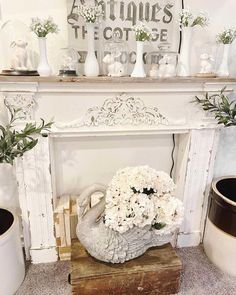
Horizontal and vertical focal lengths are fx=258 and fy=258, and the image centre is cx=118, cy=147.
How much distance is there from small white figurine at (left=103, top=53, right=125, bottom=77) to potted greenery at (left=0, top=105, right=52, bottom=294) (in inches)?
17.0

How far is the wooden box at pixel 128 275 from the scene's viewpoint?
1344 mm

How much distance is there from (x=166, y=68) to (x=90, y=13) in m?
0.50

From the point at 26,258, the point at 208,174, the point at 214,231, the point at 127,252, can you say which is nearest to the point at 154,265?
the point at 127,252

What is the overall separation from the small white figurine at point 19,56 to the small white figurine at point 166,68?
729 mm

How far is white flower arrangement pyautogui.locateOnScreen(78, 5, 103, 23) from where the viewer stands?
128cm

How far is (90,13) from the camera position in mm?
1282

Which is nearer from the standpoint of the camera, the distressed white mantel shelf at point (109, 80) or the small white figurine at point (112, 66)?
the distressed white mantel shelf at point (109, 80)

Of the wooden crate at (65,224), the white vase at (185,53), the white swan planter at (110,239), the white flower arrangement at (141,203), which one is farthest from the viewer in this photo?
the wooden crate at (65,224)

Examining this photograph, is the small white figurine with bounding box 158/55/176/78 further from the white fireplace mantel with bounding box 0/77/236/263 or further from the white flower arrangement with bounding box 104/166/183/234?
the white flower arrangement with bounding box 104/166/183/234

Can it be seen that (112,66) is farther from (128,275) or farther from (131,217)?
(128,275)

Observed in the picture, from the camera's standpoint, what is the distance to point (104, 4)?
4.59 ft

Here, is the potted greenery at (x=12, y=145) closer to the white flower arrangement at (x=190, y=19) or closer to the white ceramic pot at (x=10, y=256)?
the white ceramic pot at (x=10, y=256)

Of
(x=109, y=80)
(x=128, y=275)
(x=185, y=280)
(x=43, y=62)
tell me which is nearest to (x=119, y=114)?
(x=109, y=80)

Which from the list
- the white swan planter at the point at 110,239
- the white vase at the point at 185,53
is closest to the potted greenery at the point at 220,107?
the white vase at the point at 185,53
